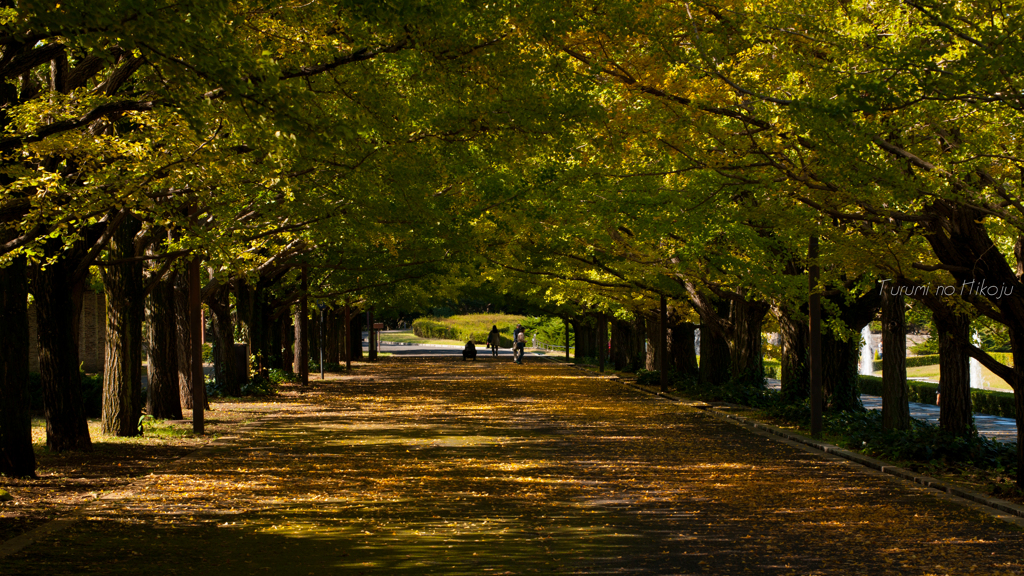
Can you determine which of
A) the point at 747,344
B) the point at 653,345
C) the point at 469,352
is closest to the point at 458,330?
the point at 469,352

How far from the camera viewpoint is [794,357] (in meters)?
24.1

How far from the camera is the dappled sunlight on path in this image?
827 centimetres

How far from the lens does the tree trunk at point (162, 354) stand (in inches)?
806

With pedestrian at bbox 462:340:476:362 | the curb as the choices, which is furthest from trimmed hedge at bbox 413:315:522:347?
the curb

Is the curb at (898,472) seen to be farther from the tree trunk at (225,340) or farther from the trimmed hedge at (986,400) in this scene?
the tree trunk at (225,340)

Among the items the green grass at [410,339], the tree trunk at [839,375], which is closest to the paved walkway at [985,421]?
the tree trunk at [839,375]

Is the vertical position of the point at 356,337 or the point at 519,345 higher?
the point at 356,337

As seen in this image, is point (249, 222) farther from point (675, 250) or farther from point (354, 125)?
point (354, 125)

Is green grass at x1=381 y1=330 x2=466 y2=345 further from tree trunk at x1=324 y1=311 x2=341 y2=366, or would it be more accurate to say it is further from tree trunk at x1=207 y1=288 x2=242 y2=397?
tree trunk at x1=207 y1=288 x2=242 y2=397

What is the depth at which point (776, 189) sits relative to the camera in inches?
571

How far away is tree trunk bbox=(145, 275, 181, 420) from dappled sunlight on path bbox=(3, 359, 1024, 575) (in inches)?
123

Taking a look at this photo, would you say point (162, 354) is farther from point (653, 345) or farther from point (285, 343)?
point (653, 345)

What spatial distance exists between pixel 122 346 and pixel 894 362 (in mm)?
12710

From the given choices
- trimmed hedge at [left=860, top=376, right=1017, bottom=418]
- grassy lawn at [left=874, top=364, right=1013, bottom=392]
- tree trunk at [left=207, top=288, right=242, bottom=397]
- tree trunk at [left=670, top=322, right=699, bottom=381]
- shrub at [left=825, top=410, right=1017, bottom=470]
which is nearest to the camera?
shrub at [left=825, top=410, right=1017, bottom=470]
